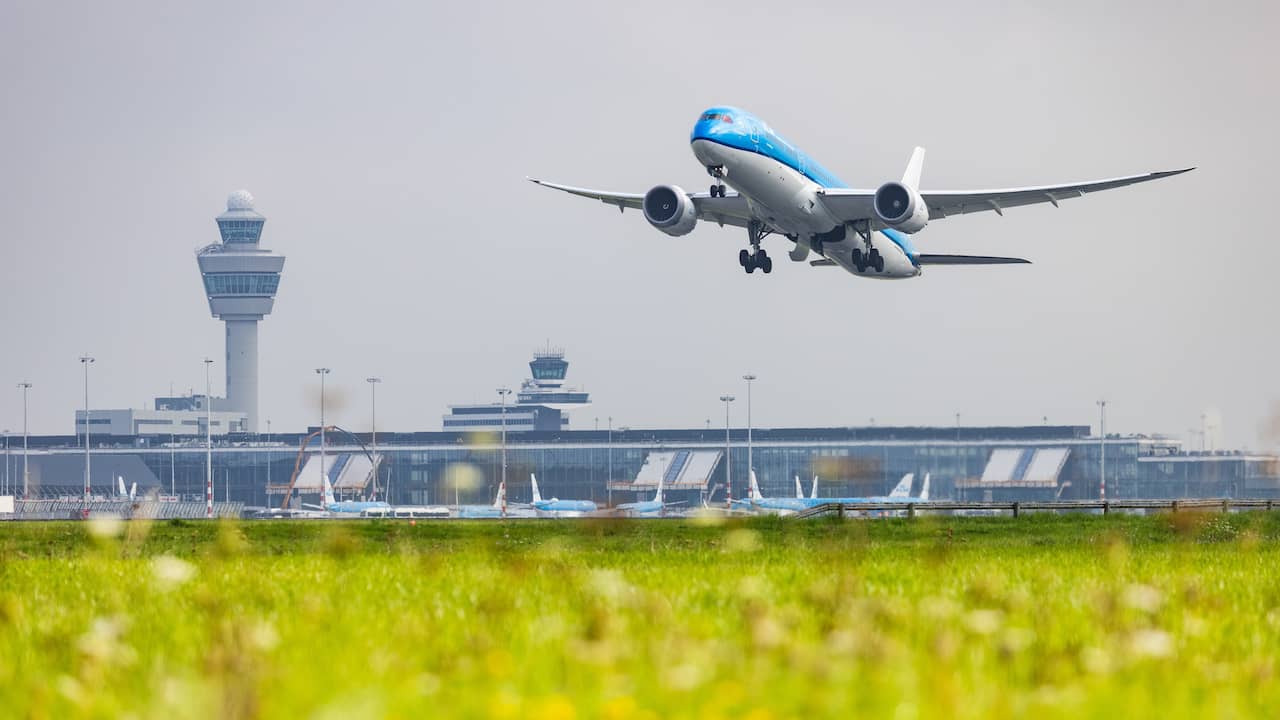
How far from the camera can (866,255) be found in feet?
210

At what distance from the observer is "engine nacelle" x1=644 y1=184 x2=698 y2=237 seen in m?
59.8

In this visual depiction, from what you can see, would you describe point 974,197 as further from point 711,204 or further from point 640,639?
point 640,639

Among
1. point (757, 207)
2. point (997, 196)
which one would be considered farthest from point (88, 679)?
point (997, 196)

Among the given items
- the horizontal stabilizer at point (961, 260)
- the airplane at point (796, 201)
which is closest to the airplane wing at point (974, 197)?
the airplane at point (796, 201)

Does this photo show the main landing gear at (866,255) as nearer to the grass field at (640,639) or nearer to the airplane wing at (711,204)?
the airplane wing at (711,204)

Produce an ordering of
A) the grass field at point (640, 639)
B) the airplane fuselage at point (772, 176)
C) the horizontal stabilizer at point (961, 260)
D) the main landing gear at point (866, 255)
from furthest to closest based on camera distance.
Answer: the horizontal stabilizer at point (961, 260) < the main landing gear at point (866, 255) < the airplane fuselage at point (772, 176) < the grass field at point (640, 639)

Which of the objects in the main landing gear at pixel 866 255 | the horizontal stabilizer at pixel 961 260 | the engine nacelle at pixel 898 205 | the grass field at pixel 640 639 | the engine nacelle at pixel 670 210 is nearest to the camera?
the grass field at pixel 640 639

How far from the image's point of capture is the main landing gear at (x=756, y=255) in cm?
6241

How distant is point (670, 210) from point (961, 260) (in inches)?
703

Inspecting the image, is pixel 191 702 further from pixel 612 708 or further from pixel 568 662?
pixel 568 662

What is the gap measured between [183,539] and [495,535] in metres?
7.45

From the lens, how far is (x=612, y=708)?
7.28 m

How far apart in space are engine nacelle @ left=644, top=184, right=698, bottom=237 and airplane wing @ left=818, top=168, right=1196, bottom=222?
16.3ft

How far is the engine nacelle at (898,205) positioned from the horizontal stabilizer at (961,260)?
11.9 m
